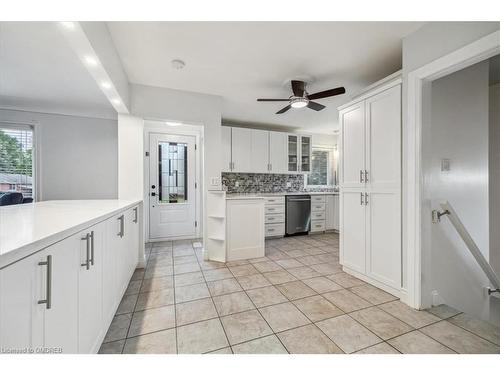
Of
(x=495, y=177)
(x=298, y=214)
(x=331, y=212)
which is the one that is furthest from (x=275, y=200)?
(x=495, y=177)

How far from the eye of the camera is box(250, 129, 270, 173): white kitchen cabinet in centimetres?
461

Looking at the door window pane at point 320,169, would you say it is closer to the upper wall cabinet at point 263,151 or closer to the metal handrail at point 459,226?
the upper wall cabinet at point 263,151

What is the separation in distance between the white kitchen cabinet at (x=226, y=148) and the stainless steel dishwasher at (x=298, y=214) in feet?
4.66

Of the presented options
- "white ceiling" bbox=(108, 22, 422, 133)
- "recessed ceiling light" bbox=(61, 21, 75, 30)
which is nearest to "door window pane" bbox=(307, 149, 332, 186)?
"white ceiling" bbox=(108, 22, 422, 133)

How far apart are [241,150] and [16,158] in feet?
12.7

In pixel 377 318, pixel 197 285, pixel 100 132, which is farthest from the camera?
pixel 100 132

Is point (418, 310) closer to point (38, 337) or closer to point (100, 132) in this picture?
point (38, 337)

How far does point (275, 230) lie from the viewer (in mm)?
4441

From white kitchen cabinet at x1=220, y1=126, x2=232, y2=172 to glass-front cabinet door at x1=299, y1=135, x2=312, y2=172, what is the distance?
5.86 ft

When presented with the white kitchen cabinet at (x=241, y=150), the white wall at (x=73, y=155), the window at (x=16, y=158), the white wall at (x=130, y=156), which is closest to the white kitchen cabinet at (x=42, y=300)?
the white wall at (x=130, y=156)

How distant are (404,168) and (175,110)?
2823 mm

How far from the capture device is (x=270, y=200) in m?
4.43
